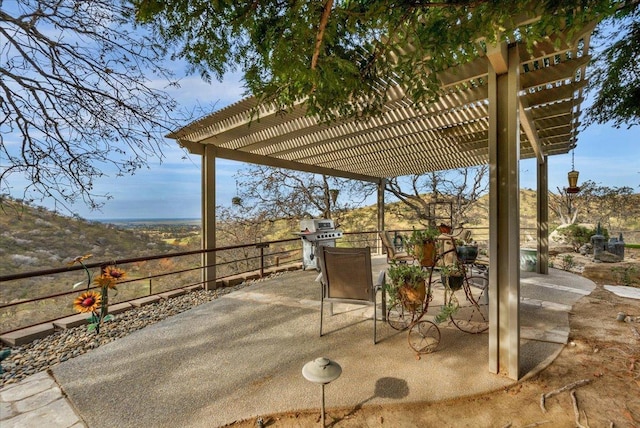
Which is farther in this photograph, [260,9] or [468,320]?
[468,320]

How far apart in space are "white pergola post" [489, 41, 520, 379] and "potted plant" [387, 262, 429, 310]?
536mm

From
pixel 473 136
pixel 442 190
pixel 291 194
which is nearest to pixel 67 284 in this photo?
pixel 291 194

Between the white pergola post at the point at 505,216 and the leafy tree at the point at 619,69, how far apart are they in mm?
3182

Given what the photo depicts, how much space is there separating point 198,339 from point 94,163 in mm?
1822

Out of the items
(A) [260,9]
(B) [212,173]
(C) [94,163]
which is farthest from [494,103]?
(B) [212,173]

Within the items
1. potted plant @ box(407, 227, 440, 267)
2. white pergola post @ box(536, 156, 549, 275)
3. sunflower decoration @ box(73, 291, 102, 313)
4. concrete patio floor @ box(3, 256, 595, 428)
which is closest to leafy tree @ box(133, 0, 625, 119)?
potted plant @ box(407, 227, 440, 267)

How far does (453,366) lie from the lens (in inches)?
90.7

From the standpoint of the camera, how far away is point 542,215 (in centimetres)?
570

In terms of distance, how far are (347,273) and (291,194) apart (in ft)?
27.3

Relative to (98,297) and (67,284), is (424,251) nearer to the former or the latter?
(98,297)

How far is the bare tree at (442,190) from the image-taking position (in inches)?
431

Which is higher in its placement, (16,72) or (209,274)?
(16,72)

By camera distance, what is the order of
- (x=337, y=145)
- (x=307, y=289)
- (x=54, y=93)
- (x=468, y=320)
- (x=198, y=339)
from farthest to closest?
(x=337, y=145), (x=307, y=289), (x=468, y=320), (x=198, y=339), (x=54, y=93)

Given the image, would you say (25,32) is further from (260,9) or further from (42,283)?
(42,283)
